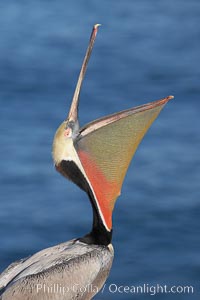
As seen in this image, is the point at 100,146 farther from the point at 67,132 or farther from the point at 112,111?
the point at 112,111

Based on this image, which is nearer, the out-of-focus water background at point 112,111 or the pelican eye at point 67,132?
the pelican eye at point 67,132

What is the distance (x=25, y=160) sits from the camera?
9.80m

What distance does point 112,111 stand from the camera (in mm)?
10305

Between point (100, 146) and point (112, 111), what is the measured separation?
444cm

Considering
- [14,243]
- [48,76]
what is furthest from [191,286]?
[48,76]

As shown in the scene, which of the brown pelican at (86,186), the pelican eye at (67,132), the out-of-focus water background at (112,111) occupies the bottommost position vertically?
the brown pelican at (86,186)

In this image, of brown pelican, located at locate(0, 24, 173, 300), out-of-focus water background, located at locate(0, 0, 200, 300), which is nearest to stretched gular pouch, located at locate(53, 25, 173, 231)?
brown pelican, located at locate(0, 24, 173, 300)

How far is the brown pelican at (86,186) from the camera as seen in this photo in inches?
227

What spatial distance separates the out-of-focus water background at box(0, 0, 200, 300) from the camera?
874cm

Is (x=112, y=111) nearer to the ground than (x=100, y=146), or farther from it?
farther from it

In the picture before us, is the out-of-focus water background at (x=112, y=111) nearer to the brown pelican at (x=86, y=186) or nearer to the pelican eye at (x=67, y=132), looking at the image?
the brown pelican at (x=86, y=186)

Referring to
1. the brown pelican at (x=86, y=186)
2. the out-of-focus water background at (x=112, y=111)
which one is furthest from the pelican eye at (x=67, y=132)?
the out-of-focus water background at (x=112, y=111)

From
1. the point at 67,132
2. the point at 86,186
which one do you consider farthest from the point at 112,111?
the point at 67,132

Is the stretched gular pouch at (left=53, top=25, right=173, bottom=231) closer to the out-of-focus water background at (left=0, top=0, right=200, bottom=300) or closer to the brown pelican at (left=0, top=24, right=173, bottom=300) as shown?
the brown pelican at (left=0, top=24, right=173, bottom=300)
